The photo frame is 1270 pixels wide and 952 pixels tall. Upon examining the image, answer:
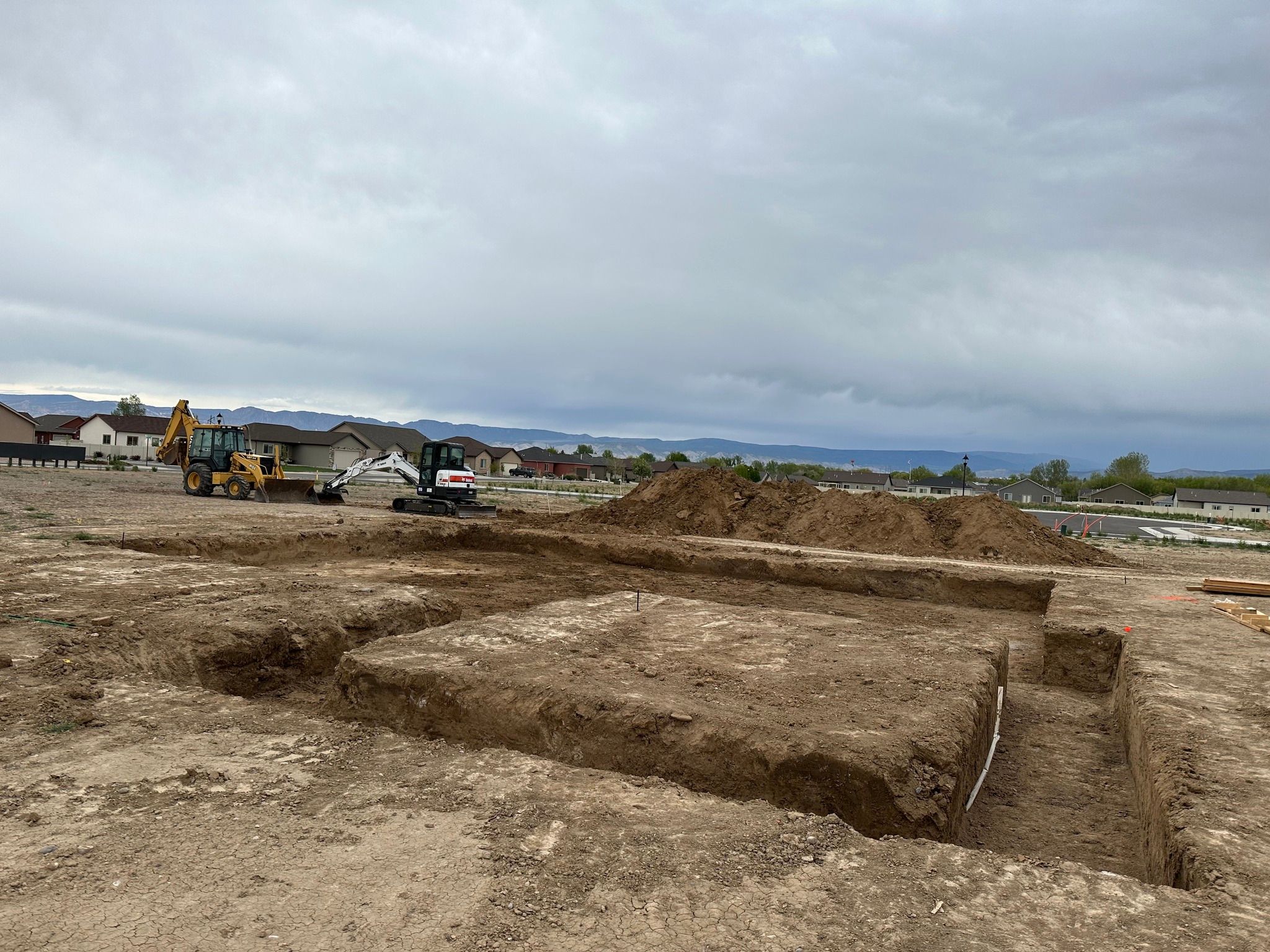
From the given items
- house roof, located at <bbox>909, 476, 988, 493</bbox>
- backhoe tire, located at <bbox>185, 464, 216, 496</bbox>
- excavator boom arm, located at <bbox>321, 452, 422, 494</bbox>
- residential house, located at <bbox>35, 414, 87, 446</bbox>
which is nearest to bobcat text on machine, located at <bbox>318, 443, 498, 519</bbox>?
excavator boom arm, located at <bbox>321, 452, 422, 494</bbox>

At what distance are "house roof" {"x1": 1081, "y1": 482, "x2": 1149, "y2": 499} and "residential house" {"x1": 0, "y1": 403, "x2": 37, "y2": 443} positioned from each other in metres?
110

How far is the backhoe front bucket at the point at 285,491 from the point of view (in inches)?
965

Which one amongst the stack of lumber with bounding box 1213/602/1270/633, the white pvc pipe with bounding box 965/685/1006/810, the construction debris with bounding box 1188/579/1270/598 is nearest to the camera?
the white pvc pipe with bounding box 965/685/1006/810

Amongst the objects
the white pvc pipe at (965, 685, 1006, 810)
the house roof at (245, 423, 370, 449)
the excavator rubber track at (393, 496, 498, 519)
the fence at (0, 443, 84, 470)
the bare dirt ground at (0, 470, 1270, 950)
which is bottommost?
the white pvc pipe at (965, 685, 1006, 810)

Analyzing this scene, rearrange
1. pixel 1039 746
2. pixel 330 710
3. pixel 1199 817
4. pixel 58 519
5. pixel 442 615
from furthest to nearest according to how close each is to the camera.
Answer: pixel 58 519
pixel 442 615
pixel 1039 746
pixel 330 710
pixel 1199 817

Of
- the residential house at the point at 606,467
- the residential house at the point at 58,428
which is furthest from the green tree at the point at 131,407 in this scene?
the residential house at the point at 606,467

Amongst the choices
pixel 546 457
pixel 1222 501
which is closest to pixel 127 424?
pixel 546 457

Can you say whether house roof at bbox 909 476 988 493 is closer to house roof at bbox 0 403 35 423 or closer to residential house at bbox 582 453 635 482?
residential house at bbox 582 453 635 482

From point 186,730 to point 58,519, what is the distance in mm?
13871

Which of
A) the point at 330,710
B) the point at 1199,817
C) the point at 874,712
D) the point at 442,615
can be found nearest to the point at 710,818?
the point at 874,712

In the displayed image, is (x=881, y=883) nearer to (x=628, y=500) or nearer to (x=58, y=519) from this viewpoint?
(x=58, y=519)

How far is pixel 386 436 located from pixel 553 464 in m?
29.7

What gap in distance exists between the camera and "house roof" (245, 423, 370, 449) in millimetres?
78250

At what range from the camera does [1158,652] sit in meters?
7.99
